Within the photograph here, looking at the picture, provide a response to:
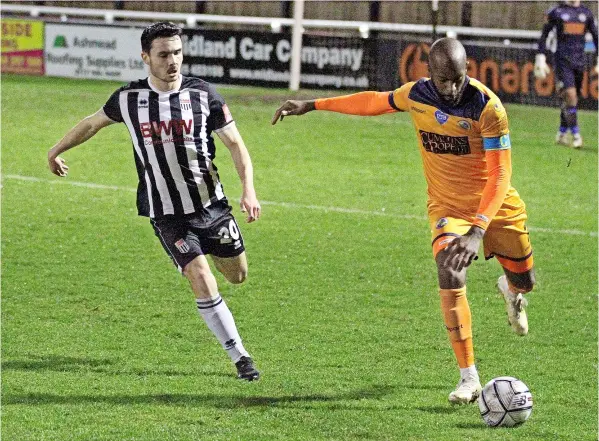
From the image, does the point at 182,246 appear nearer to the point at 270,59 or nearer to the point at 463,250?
the point at 463,250

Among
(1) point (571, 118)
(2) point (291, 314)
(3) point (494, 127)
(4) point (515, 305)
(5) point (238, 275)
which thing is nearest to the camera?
(3) point (494, 127)

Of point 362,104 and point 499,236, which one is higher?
point 362,104

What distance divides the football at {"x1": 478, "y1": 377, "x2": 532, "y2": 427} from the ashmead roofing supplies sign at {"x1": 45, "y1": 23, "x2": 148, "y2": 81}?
18.0m

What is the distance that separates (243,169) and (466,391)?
1897 millimetres

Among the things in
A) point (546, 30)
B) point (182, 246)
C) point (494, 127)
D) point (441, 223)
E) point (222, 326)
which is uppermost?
point (494, 127)

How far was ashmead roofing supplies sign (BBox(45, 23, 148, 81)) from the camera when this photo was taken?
2366 cm

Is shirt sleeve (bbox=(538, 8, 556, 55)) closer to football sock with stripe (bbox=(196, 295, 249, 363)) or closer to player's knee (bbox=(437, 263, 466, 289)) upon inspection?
player's knee (bbox=(437, 263, 466, 289))

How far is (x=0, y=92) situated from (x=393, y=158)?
30.2ft

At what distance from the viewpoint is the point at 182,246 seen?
6996 millimetres

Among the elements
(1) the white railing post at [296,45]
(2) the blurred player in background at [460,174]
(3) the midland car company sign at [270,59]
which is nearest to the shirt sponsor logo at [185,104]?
(2) the blurred player in background at [460,174]

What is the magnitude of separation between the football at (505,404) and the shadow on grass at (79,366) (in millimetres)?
1722

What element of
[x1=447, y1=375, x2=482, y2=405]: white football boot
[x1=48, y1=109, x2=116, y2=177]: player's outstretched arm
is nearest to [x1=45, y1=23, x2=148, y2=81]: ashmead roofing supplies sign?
[x1=48, y1=109, x2=116, y2=177]: player's outstretched arm

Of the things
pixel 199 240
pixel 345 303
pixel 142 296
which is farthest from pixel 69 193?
pixel 199 240

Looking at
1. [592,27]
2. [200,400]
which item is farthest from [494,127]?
[592,27]
